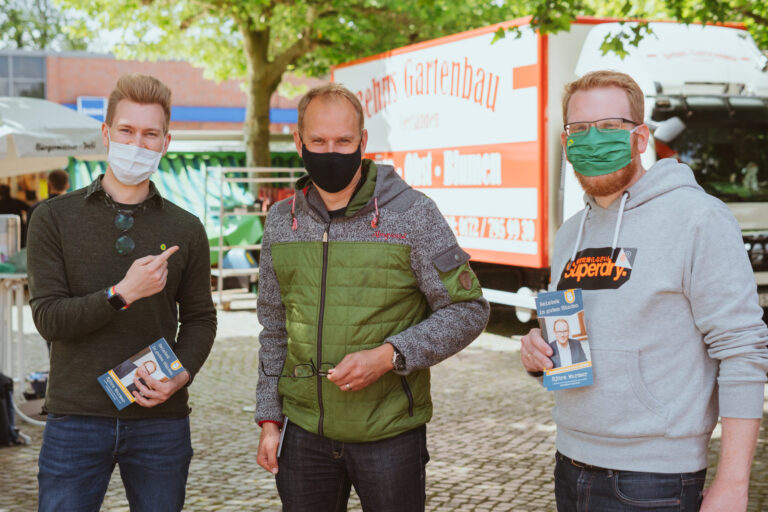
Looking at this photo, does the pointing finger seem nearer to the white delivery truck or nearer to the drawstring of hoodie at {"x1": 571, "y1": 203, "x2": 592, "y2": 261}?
the drawstring of hoodie at {"x1": 571, "y1": 203, "x2": 592, "y2": 261}

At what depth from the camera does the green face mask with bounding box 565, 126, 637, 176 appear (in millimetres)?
2457

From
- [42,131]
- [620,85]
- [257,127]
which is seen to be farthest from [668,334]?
[257,127]

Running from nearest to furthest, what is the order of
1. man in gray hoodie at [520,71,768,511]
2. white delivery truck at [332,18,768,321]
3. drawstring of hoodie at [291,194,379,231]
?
man in gray hoodie at [520,71,768,511] → drawstring of hoodie at [291,194,379,231] → white delivery truck at [332,18,768,321]

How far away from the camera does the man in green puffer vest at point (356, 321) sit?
2.73m

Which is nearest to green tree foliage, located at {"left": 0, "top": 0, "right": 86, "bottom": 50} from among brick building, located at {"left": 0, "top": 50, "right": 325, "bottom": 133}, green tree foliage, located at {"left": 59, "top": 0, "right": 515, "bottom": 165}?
brick building, located at {"left": 0, "top": 50, "right": 325, "bottom": 133}

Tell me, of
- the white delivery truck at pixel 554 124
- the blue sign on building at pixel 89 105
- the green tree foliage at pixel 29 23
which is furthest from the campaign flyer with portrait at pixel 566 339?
the green tree foliage at pixel 29 23

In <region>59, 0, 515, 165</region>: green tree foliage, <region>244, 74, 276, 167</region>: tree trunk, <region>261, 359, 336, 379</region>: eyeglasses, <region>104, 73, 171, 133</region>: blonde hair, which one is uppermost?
<region>59, 0, 515, 165</region>: green tree foliage

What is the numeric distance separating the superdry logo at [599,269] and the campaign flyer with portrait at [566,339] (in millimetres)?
79

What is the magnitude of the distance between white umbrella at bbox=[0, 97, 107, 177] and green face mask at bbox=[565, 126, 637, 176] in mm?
8355

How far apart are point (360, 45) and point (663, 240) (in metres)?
18.2

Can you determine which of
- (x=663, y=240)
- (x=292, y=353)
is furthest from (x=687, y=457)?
(x=292, y=353)

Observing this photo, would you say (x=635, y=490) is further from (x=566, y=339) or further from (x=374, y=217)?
(x=374, y=217)

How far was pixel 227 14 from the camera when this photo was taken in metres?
19.1

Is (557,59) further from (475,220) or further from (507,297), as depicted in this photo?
(507,297)
